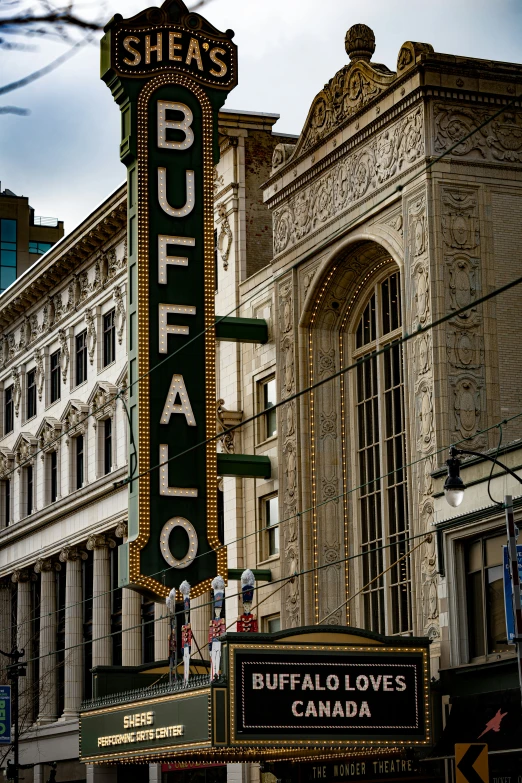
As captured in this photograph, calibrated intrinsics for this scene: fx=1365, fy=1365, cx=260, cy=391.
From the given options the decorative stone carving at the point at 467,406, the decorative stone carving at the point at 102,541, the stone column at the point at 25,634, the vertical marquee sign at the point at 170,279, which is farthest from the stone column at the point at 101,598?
the decorative stone carving at the point at 467,406

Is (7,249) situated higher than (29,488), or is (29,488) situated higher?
(7,249)

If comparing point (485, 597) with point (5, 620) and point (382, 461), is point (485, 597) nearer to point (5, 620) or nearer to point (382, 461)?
point (382, 461)

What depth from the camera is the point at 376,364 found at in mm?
33625

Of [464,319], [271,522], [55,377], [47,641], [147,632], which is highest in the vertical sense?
[55,377]

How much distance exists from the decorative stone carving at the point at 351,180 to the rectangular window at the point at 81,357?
17.6 metres

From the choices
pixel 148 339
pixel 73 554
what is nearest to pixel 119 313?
pixel 73 554

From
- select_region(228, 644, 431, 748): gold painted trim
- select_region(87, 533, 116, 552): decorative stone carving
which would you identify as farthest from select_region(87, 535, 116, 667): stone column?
select_region(228, 644, 431, 748): gold painted trim

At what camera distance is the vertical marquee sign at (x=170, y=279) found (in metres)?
→ 33.2

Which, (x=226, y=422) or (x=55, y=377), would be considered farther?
(x=55, y=377)

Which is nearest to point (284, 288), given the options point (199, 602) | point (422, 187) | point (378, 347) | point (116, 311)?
point (378, 347)

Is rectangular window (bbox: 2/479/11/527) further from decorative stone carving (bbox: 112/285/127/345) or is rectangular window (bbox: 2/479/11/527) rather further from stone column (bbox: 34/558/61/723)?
decorative stone carving (bbox: 112/285/127/345)

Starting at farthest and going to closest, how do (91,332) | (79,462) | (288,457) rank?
(79,462) < (91,332) < (288,457)

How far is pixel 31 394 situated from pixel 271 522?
2411 cm

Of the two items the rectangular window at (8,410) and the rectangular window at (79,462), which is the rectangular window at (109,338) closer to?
the rectangular window at (79,462)
